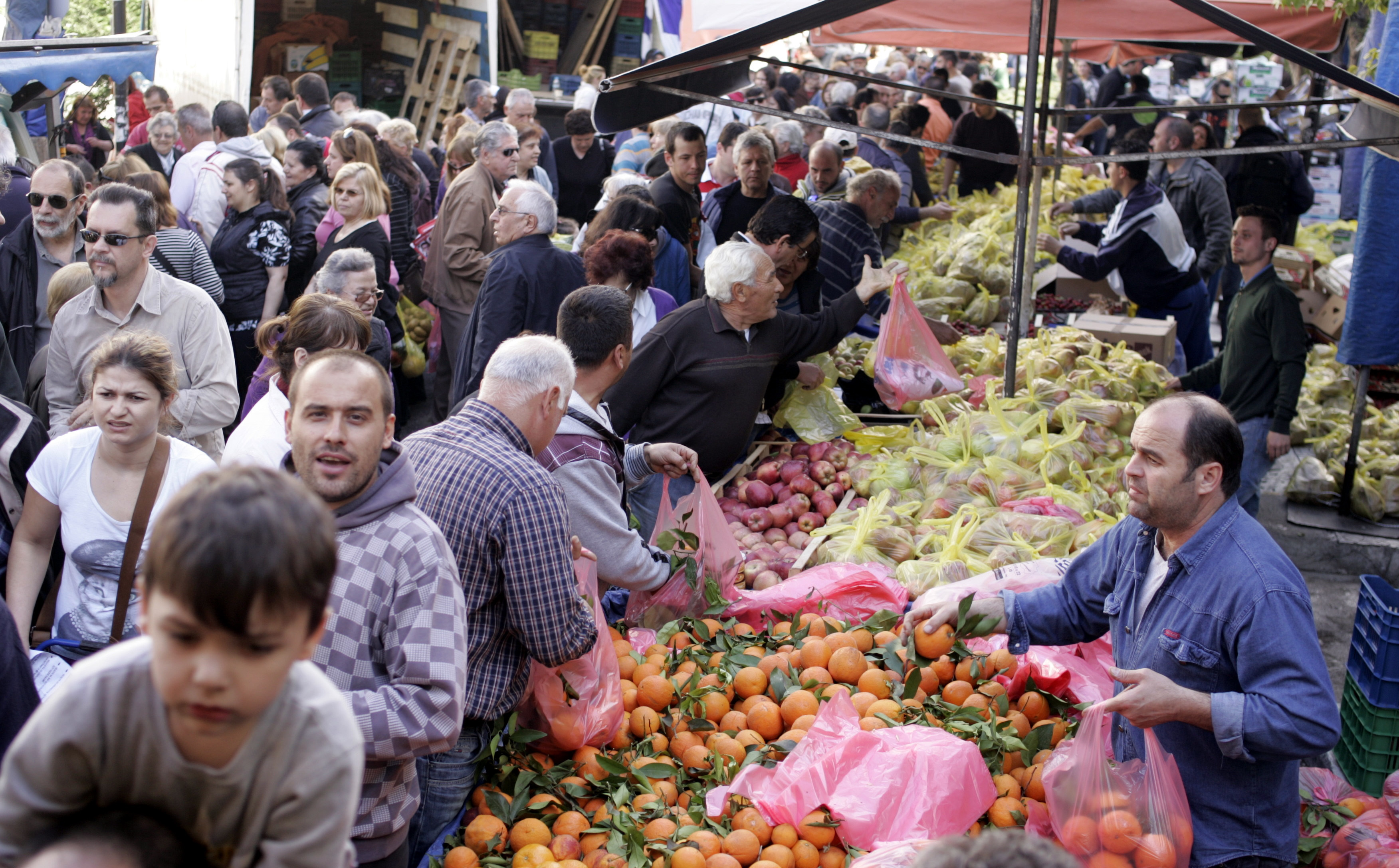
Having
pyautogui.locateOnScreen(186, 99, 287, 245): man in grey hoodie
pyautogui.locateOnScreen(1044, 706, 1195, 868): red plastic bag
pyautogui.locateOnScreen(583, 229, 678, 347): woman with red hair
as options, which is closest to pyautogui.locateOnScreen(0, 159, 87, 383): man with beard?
pyautogui.locateOnScreen(186, 99, 287, 245): man in grey hoodie

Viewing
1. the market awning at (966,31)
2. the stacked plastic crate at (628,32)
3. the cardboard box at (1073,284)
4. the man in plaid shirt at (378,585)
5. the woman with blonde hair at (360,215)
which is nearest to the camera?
the man in plaid shirt at (378,585)

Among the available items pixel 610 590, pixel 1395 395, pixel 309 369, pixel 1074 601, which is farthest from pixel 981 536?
pixel 1395 395

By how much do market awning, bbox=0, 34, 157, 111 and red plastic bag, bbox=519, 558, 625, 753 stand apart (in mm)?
6226

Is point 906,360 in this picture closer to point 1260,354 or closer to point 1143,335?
point 1260,354

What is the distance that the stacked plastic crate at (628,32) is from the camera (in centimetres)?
1717

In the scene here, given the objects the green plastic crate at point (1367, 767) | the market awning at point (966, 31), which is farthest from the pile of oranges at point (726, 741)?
the market awning at point (966, 31)

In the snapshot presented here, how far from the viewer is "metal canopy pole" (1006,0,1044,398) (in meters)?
4.53

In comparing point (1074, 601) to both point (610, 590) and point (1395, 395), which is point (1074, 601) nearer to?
point (610, 590)

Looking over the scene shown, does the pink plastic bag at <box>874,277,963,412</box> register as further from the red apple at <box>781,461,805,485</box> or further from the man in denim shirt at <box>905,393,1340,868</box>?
the man in denim shirt at <box>905,393,1340,868</box>

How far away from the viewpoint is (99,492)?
2801mm

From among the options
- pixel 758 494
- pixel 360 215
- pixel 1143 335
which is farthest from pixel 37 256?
pixel 1143 335

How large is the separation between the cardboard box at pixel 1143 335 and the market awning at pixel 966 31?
65.2 inches

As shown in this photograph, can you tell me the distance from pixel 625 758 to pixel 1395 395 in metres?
6.15

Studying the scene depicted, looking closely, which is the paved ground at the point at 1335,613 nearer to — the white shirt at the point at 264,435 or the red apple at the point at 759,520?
the red apple at the point at 759,520
